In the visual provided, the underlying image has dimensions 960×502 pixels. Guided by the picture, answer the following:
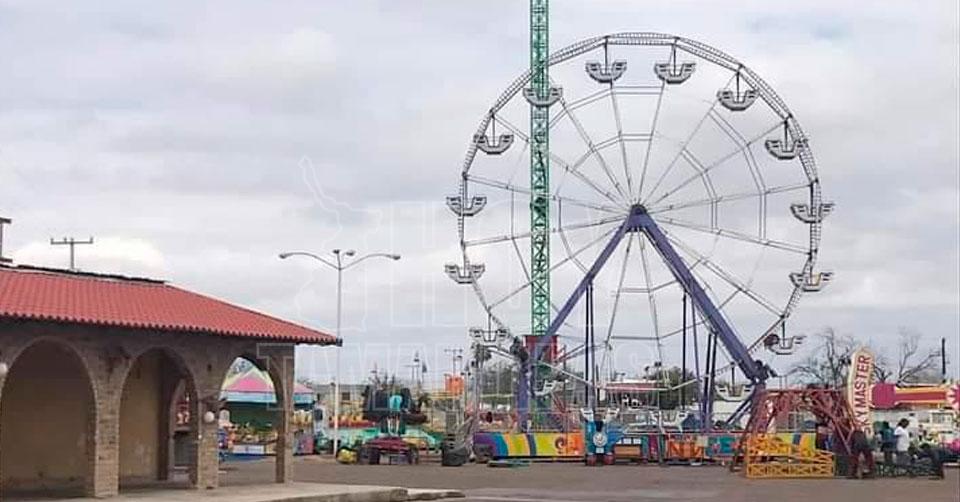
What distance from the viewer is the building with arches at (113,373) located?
30172mm

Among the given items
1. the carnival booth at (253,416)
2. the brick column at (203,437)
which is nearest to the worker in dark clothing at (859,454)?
the brick column at (203,437)

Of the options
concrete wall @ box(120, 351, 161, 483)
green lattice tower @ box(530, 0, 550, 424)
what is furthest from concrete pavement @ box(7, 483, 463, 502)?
green lattice tower @ box(530, 0, 550, 424)

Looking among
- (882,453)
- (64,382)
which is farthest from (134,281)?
(882,453)

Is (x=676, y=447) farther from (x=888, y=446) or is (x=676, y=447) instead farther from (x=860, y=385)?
(x=888, y=446)

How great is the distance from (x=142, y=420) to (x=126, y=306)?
5.00 meters

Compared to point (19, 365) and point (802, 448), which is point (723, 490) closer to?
point (802, 448)

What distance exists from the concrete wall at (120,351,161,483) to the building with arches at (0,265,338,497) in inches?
1.3

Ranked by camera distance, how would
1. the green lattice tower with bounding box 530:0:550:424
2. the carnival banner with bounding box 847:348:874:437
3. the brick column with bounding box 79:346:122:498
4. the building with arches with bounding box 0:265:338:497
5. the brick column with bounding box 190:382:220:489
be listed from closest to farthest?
1. the building with arches with bounding box 0:265:338:497
2. the brick column with bounding box 79:346:122:498
3. the brick column with bounding box 190:382:220:489
4. the carnival banner with bounding box 847:348:874:437
5. the green lattice tower with bounding box 530:0:550:424

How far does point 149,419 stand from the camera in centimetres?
3647

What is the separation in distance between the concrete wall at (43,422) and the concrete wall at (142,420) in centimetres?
180

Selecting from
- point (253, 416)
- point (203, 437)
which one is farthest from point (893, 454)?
point (253, 416)

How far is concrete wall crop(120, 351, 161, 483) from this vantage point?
35.5 meters

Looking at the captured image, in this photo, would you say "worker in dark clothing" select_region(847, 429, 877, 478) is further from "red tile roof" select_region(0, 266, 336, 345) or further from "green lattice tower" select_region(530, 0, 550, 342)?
"green lattice tower" select_region(530, 0, 550, 342)

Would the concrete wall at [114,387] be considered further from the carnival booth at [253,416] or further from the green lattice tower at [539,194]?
the carnival booth at [253,416]
